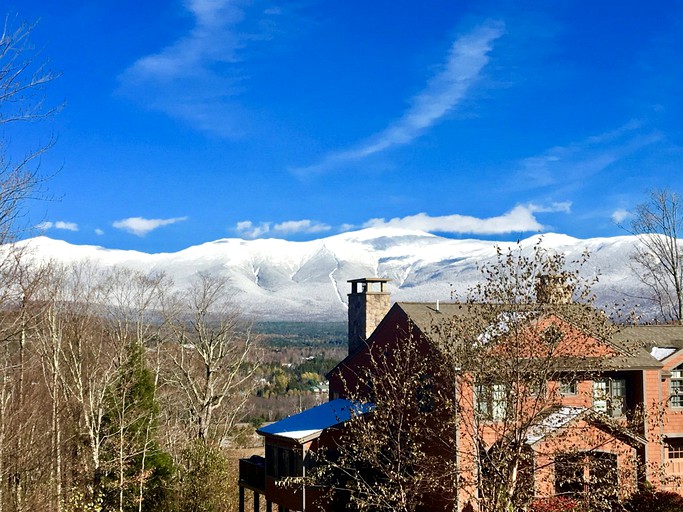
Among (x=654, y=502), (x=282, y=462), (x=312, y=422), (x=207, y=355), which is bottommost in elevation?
(x=654, y=502)

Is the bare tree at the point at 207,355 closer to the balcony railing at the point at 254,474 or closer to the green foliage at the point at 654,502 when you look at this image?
the balcony railing at the point at 254,474

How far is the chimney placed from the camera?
Result: 95.8ft

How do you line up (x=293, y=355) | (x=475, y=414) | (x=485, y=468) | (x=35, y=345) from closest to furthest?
(x=475, y=414) < (x=485, y=468) < (x=35, y=345) < (x=293, y=355)

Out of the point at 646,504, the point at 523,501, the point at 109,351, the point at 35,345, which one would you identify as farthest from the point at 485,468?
the point at 109,351

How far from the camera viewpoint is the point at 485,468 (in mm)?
17203

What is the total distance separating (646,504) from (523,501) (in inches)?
259

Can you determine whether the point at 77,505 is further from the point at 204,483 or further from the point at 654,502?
the point at 654,502

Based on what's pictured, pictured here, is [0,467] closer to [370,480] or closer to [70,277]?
[370,480]

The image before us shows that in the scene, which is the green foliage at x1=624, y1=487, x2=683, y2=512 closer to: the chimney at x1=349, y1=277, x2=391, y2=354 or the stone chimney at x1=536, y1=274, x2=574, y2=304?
the stone chimney at x1=536, y1=274, x2=574, y2=304

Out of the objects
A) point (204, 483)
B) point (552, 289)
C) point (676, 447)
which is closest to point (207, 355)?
point (204, 483)

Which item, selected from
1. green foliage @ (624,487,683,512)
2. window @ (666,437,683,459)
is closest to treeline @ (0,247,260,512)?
green foliage @ (624,487,683,512)

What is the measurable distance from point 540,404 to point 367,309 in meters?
14.5

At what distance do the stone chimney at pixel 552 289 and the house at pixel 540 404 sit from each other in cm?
4

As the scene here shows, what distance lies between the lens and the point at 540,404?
15047 mm
